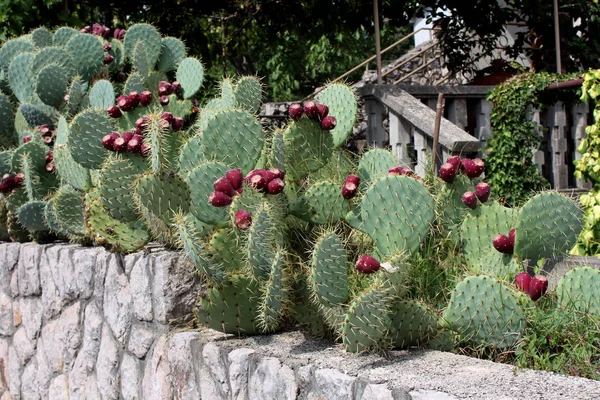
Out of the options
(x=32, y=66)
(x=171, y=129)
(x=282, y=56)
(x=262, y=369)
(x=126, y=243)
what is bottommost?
(x=262, y=369)

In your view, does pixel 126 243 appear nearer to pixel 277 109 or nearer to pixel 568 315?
pixel 568 315

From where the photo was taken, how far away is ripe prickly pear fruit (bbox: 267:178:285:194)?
2.95m

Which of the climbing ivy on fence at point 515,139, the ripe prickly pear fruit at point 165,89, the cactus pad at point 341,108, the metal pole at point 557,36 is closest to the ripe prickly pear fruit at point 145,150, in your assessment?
the cactus pad at point 341,108

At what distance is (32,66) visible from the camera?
5617 mm

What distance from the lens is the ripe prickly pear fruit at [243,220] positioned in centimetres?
287

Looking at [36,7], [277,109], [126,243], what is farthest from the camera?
[277,109]

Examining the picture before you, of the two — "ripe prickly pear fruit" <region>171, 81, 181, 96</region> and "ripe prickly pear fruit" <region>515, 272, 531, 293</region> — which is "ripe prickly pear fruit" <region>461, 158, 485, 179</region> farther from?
"ripe prickly pear fruit" <region>171, 81, 181, 96</region>

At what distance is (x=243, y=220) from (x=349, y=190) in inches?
17.5

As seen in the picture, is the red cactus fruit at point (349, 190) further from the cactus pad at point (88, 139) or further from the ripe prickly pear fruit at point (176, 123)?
the cactus pad at point (88, 139)

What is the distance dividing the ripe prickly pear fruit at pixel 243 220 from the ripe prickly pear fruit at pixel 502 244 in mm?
872

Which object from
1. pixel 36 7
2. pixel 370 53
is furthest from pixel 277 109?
pixel 370 53

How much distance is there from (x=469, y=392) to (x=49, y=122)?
4.19 metres

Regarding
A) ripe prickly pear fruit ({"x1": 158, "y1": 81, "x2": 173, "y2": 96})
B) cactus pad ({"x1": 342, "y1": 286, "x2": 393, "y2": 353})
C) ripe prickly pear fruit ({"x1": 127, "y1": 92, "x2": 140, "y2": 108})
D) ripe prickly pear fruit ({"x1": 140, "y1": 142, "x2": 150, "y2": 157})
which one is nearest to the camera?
cactus pad ({"x1": 342, "y1": 286, "x2": 393, "y2": 353})

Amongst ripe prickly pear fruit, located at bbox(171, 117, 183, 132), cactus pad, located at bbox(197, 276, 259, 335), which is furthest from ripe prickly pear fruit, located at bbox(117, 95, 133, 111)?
cactus pad, located at bbox(197, 276, 259, 335)
